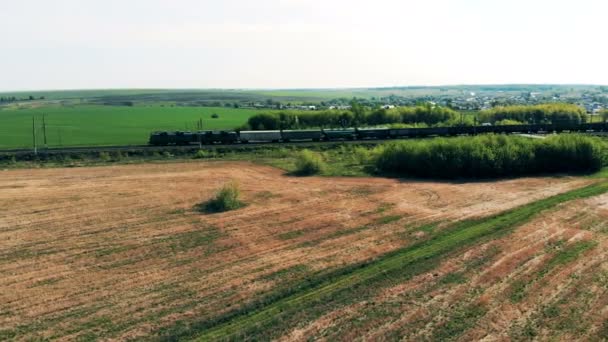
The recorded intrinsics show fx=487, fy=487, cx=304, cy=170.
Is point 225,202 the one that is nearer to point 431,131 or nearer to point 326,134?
point 326,134

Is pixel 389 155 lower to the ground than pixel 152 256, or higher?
higher

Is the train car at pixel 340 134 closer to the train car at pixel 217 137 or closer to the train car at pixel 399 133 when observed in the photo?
the train car at pixel 399 133

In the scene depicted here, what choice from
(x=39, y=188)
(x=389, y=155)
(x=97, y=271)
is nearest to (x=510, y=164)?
(x=389, y=155)

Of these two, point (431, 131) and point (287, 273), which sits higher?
point (431, 131)

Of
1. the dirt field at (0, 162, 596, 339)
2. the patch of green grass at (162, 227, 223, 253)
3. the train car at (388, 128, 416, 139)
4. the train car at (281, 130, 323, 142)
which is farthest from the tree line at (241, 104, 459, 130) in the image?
the patch of green grass at (162, 227, 223, 253)

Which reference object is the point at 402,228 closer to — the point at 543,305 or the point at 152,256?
the point at 543,305

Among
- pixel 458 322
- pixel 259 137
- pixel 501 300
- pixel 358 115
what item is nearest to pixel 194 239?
pixel 458 322

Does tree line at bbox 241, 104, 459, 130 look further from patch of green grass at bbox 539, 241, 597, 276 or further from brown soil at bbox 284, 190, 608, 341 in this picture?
brown soil at bbox 284, 190, 608, 341

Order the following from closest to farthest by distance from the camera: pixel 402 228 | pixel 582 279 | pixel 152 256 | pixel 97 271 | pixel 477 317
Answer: pixel 477 317, pixel 582 279, pixel 97 271, pixel 152 256, pixel 402 228
